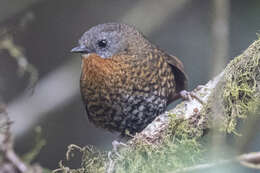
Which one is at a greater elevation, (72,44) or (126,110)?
(72,44)

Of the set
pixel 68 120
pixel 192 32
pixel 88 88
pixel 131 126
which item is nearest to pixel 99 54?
pixel 88 88

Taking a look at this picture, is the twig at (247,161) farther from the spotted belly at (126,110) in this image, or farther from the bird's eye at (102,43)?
the bird's eye at (102,43)

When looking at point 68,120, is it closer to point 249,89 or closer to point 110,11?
point 110,11

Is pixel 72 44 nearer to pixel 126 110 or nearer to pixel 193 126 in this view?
pixel 126 110

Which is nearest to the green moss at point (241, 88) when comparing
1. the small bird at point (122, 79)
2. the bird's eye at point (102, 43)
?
the small bird at point (122, 79)

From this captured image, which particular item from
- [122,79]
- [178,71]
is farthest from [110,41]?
[178,71]

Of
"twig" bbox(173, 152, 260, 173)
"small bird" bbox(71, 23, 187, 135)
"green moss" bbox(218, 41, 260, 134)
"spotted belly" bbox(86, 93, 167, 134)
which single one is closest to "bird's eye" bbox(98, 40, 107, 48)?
"small bird" bbox(71, 23, 187, 135)

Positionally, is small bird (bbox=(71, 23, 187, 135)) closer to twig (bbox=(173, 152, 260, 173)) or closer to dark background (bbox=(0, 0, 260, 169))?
dark background (bbox=(0, 0, 260, 169))
